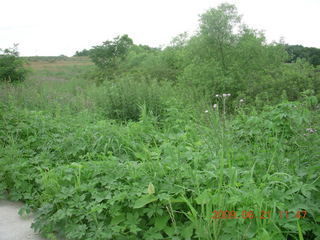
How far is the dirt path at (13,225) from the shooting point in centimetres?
238

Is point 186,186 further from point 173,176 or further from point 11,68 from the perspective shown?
point 11,68

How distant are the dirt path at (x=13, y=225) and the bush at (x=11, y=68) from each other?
10932 mm

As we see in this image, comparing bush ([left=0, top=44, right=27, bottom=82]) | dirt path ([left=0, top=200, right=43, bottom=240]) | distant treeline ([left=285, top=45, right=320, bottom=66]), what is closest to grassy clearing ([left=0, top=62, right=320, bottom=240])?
dirt path ([left=0, top=200, right=43, bottom=240])

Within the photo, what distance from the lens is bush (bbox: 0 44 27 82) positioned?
12.4m

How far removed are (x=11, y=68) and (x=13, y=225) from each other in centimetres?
1162

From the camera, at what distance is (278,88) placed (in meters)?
7.66

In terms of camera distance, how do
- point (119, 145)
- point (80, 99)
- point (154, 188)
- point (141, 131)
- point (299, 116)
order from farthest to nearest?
point (80, 99) < point (141, 131) < point (119, 145) < point (299, 116) < point (154, 188)

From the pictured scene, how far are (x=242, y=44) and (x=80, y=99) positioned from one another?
6571 mm

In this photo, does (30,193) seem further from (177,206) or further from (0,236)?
(177,206)

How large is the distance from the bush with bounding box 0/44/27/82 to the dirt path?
430 inches

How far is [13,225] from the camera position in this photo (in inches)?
101

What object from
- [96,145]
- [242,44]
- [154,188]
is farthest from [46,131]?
[242,44]
